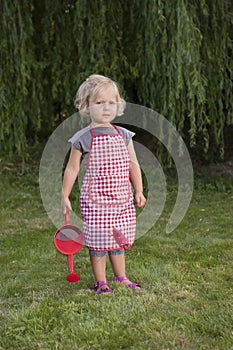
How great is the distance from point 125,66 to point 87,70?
40 centimetres

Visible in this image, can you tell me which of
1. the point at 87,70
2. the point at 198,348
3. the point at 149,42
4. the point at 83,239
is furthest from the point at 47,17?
the point at 198,348

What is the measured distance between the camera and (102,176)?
133 inches

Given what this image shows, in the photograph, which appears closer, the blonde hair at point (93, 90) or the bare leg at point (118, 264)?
the blonde hair at point (93, 90)

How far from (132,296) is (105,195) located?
0.60 metres

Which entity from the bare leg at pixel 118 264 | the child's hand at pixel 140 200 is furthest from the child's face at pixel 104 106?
the bare leg at pixel 118 264

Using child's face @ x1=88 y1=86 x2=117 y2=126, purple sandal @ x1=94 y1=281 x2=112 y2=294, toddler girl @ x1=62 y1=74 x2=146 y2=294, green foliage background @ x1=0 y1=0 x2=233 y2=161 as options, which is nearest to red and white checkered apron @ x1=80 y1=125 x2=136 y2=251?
toddler girl @ x1=62 y1=74 x2=146 y2=294

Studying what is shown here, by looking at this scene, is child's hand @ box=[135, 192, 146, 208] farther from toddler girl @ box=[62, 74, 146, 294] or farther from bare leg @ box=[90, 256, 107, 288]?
bare leg @ box=[90, 256, 107, 288]

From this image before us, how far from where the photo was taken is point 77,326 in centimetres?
293

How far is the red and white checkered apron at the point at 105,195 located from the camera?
3.38 meters

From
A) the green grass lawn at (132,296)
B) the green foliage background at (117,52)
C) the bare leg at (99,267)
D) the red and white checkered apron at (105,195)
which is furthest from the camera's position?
the green foliage background at (117,52)

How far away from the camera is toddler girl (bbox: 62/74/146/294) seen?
338cm

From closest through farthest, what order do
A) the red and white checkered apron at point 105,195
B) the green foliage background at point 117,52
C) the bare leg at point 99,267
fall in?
the red and white checkered apron at point 105,195, the bare leg at point 99,267, the green foliage background at point 117,52

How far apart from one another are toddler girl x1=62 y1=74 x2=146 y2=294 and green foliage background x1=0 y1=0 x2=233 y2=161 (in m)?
1.69

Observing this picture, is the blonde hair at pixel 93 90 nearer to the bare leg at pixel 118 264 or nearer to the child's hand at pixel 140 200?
the child's hand at pixel 140 200
